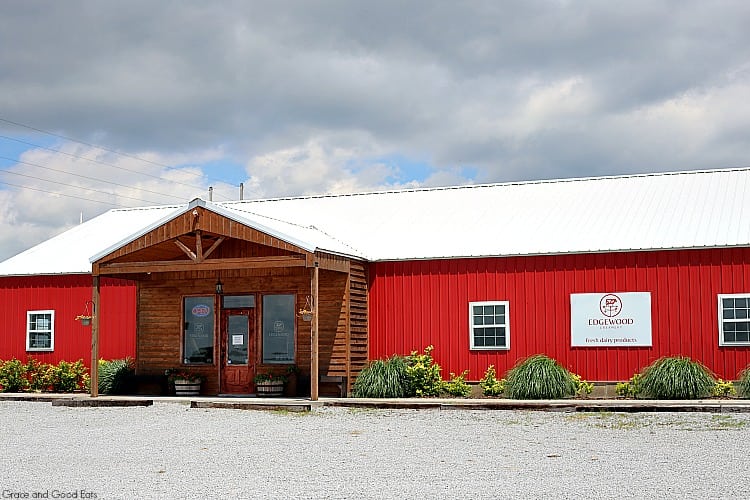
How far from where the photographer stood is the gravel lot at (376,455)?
9.91 meters

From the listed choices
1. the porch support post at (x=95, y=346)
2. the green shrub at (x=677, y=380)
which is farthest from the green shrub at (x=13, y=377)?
the green shrub at (x=677, y=380)

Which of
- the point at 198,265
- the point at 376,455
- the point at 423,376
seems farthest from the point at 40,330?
the point at 376,455

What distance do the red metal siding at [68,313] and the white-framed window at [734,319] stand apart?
1378 centimetres

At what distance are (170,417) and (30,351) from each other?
9428 millimetres

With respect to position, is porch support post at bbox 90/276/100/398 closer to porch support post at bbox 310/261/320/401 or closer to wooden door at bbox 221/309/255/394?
wooden door at bbox 221/309/255/394

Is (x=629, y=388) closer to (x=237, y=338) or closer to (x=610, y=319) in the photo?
(x=610, y=319)

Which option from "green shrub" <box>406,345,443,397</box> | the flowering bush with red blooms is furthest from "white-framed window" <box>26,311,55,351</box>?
"green shrub" <box>406,345,443,397</box>

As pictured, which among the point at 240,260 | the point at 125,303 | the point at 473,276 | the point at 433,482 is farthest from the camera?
the point at 125,303

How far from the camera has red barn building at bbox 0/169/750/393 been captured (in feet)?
66.5

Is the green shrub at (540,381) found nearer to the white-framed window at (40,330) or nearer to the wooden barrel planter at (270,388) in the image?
the wooden barrel planter at (270,388)

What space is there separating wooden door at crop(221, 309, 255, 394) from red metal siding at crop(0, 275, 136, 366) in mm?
2746

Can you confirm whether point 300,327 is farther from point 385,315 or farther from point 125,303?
point 125,303

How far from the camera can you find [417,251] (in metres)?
22.6

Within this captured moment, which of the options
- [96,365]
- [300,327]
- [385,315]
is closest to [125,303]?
[96,365]
